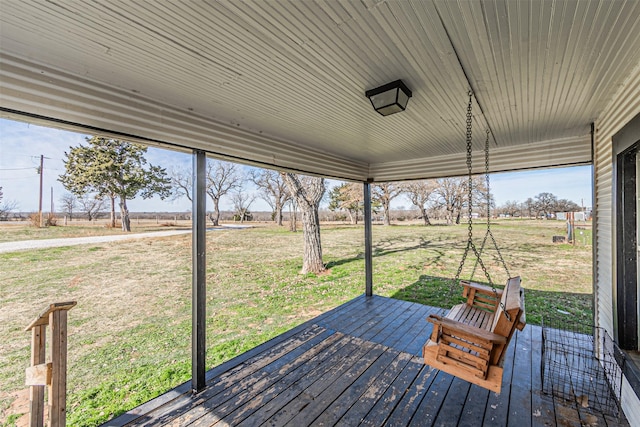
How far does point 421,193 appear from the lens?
12.2 metres

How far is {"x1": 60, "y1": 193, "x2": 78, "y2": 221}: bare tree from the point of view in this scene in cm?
404

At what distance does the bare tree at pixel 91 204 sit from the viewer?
431 cm

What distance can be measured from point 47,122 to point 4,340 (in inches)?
140

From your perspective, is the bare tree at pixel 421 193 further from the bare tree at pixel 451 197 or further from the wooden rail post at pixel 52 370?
the wooden rail post at pixel 52 370

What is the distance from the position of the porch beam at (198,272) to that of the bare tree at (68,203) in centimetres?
335

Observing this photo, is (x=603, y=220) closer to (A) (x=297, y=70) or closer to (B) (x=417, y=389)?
(B) (x=417, y=389)

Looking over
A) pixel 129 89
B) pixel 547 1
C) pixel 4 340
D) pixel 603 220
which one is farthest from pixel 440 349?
pixel 4 340

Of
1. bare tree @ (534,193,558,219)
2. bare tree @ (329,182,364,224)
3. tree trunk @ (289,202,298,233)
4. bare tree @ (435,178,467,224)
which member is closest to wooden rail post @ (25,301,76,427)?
tree trunk @ (289,202,298,233)

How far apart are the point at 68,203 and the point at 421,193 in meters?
12.1

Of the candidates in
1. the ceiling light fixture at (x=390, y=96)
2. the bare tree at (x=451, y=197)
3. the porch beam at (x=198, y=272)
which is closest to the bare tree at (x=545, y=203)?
the bare tree at (x=451, y=197)

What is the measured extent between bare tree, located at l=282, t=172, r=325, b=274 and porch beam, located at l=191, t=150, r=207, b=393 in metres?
4.55

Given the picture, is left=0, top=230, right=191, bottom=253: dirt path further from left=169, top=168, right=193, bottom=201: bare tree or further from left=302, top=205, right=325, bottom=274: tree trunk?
left=302, top=205, right=325, bottom=274: tree trunk

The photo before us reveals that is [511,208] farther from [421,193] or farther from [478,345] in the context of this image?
[478,345]

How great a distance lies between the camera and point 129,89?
190cm
